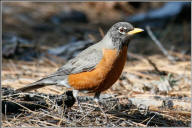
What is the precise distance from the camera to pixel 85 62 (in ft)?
13.0

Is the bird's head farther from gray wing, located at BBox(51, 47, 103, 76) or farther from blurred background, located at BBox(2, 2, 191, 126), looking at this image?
blurred background, located at BBox(2, 2, 191, 126)

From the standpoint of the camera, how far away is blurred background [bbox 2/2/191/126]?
15.9 feet

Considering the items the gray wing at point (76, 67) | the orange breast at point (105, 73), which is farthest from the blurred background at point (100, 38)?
the orange breast at point (105, 73)

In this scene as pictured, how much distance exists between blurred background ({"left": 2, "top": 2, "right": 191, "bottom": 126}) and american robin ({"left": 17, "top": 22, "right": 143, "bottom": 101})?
65 cm

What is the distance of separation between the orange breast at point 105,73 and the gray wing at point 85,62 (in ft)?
0.22

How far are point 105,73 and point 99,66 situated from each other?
0.13 metres

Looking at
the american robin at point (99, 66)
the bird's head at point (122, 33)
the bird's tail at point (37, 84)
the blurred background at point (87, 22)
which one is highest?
the blurred background at point (87, 22)

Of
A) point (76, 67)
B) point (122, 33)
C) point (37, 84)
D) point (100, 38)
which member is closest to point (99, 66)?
point (76, 67)

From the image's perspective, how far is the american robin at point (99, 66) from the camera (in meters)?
3.74

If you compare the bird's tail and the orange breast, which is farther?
the bird's tail

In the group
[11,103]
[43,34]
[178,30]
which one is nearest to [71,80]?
[11,103]

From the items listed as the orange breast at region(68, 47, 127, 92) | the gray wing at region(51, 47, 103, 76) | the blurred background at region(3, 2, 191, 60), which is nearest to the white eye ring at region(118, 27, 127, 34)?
the orange breast at region(68, 47, 127, 92)

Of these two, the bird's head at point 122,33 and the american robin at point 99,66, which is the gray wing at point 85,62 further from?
the bird's head at point 122,33

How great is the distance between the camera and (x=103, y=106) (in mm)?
4047
